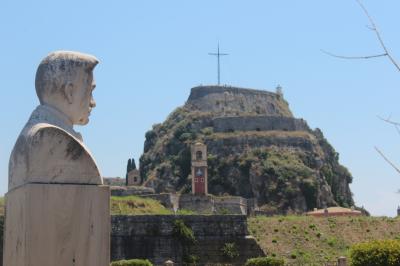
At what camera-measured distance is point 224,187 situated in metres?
67.8

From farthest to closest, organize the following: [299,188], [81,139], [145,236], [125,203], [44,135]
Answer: [299,188] < [125,203] < [145,236] < [81,139] < [44,135]

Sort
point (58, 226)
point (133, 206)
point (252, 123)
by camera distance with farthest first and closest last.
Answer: point (252, 123) → point (133, 206) → point (58, 226)

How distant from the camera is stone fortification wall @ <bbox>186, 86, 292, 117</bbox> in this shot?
8012 centimetres

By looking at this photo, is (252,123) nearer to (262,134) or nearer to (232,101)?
(262,134)

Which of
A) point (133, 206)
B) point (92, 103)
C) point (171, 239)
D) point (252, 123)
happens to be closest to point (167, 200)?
point (133, 206)

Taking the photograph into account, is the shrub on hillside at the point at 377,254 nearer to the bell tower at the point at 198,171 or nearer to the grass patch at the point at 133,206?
the grass patch at the point at 133,206

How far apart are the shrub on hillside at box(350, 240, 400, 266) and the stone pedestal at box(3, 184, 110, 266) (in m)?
17.7

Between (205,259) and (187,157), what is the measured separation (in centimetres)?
3331

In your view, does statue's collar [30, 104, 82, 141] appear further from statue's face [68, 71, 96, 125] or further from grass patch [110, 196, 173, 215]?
grass patch [110, 196, 173, 215]

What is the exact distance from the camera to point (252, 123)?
73062 mm

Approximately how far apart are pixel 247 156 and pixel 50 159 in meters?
63.0

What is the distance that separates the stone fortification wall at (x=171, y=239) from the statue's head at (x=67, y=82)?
30336mm

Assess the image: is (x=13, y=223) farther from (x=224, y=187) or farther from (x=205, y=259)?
(x=224, y=187)

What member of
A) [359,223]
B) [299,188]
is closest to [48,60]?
[359,223]
